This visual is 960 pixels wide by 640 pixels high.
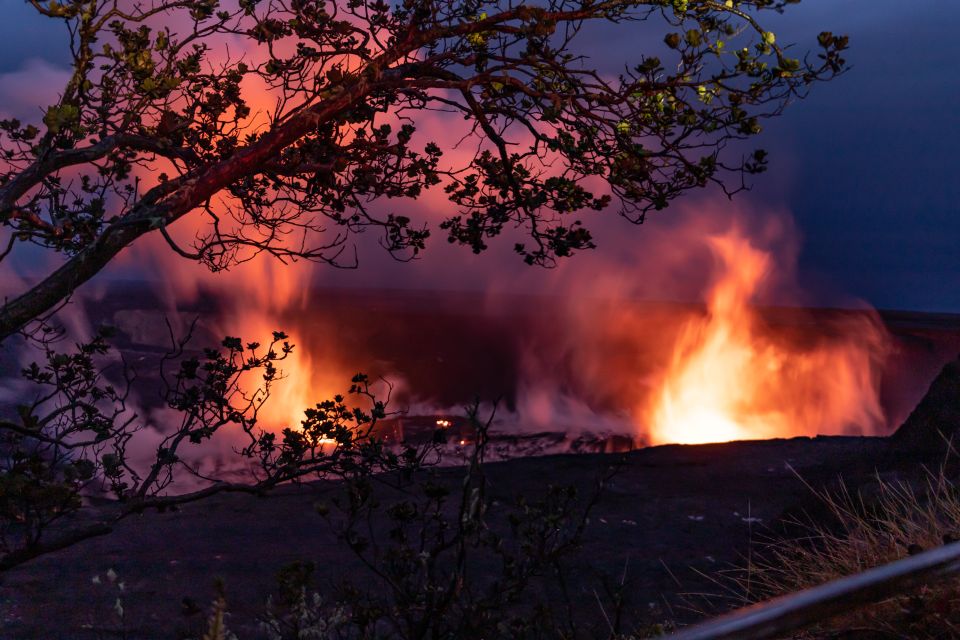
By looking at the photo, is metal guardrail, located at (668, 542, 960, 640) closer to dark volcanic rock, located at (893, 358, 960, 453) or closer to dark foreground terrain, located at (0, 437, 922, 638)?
dark foreground terrain, located at (0, 437, 922, 638)

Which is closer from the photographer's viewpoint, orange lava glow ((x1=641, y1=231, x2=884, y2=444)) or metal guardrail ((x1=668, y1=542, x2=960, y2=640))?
metal guardrail ((x1=668, y1=542, x2=960, y2=640))

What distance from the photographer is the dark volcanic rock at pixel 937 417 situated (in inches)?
424

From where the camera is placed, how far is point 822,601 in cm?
180

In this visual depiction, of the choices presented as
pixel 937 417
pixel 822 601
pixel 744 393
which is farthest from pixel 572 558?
pixel 744 393

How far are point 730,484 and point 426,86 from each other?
908 cm

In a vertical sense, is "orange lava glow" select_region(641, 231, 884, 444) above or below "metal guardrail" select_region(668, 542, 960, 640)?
above

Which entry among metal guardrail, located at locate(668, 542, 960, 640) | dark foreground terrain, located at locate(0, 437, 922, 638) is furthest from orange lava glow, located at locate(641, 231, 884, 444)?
metal guardrail, located at locate(668, 542, 960, 640)

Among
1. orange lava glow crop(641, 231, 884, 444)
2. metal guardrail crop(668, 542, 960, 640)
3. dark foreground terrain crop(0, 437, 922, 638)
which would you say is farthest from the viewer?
orange lava glow crop(641, 231, 884, 444)

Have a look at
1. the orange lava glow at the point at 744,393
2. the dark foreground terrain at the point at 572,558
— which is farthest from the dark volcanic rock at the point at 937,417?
the orange lava glow at the point at 744,393

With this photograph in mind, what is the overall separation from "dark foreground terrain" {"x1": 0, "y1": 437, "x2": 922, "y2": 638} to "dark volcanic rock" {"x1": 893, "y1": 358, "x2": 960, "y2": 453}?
303mm

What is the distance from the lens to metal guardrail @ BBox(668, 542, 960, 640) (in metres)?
1.49

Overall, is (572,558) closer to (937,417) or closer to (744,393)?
(937,417)

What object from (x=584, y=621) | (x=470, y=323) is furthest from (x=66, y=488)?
(x=470, y=323)

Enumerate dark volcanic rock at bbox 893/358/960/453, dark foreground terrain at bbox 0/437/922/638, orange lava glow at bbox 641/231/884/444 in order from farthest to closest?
orange lava glow at bbox 641/231/884/444 < dark volcanic rock at bbox 893/358/960/453 < dark foreground terrain at bbox 0/437/922/638
